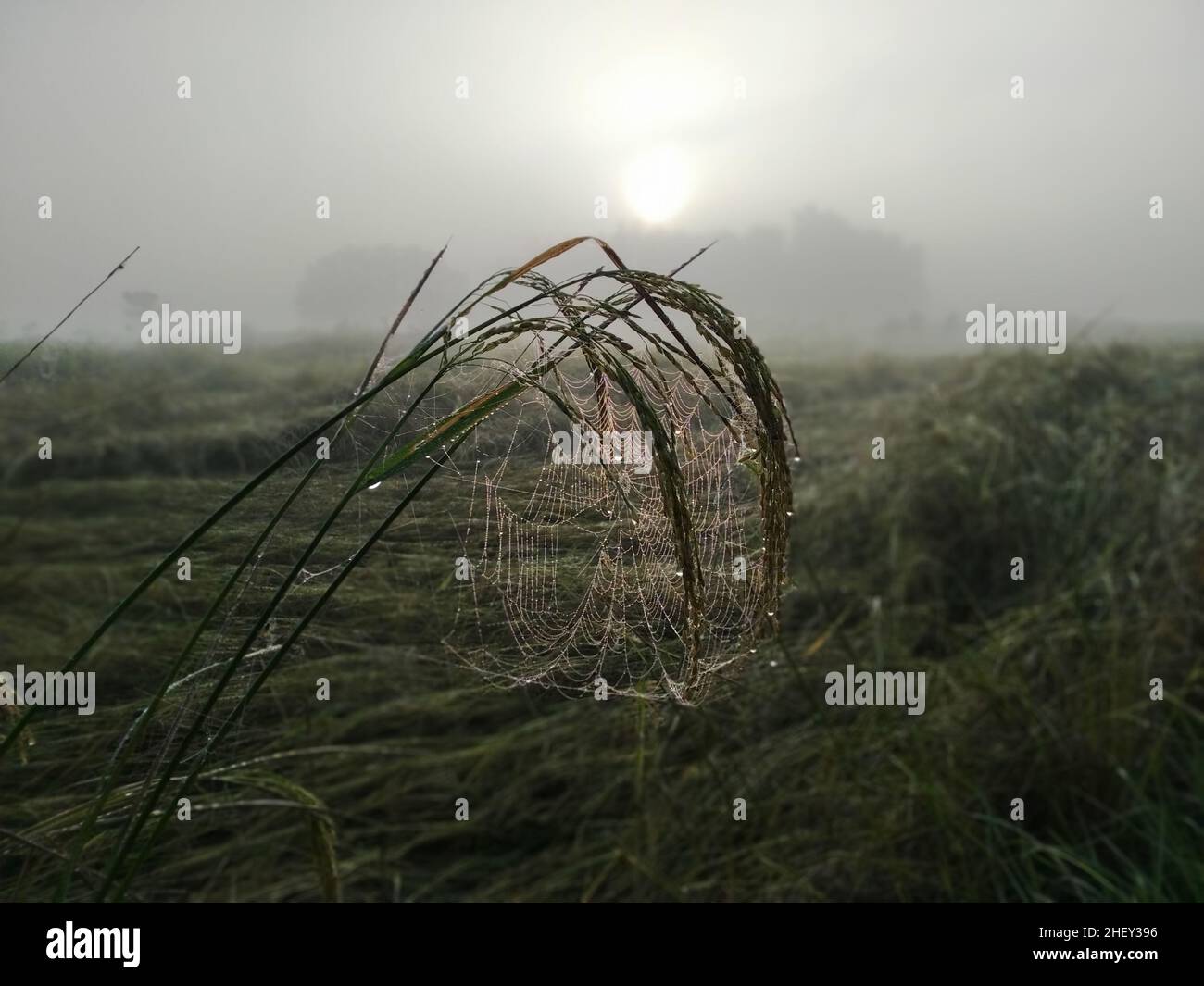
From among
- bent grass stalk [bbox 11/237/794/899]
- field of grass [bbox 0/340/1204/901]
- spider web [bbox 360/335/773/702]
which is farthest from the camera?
field of grass [bbox 0/340/1204/901]

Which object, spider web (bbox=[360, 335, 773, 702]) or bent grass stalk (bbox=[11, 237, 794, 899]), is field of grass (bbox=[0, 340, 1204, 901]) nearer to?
spider web (bbox=[360, 335, 773, 702])

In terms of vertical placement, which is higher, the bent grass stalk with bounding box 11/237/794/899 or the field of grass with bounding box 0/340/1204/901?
the bent grass stalk with bounding box 11/237/794/899

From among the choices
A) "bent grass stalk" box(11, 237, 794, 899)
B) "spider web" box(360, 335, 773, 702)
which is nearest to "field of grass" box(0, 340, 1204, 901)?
"spider web" box(360, 335, 773, 702)

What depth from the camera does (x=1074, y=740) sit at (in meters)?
2.00

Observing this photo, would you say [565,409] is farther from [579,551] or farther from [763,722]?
[763,722]

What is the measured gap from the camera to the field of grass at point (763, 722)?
1438mm

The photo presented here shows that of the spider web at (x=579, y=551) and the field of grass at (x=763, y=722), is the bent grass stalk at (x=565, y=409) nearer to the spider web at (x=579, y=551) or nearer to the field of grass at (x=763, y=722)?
the spider web at (x=579, y=551)

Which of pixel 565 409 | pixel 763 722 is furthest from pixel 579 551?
pixel 763 722

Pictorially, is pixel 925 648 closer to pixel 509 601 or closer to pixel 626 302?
pixel 509 601

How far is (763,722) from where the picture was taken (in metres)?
2.06

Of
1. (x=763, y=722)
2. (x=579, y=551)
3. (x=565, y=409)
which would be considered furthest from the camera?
(x=763, y=722)

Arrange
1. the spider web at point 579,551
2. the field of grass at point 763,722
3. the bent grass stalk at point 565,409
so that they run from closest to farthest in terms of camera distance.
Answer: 1. the bent grass stalk at point 565,409
2. the spider web at point 579,551
3. the field of grass at point 763,722

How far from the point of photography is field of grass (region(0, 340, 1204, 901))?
4.72ft

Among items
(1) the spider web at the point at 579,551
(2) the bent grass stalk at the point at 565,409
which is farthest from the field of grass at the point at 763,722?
(2) the bent grass stalk at the point at 565,409
